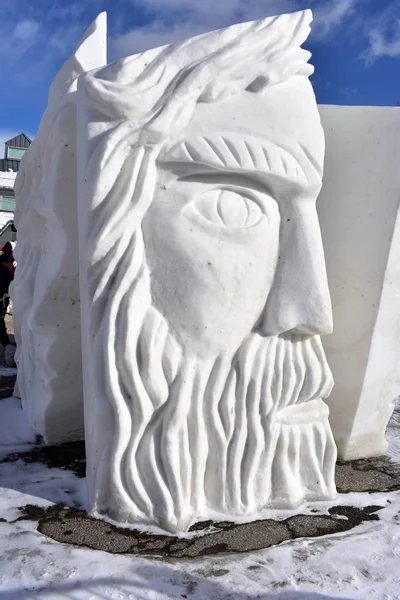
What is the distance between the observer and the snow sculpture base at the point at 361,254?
3.11 metres

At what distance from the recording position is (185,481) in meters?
2.50

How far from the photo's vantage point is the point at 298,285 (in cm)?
266

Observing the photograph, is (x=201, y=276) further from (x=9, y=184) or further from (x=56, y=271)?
(x=9, y=184)

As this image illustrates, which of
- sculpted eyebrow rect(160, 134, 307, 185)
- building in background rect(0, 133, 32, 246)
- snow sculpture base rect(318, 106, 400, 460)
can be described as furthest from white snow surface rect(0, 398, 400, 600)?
building in background rect(0, 133, 32, 246)

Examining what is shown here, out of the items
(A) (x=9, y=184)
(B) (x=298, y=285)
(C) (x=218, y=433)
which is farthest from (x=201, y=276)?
(A) (x=9, y=184)

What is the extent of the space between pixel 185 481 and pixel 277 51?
2.09 meters

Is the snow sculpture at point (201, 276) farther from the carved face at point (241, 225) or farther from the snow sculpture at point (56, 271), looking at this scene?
the snow sculpture at point (56, 271)

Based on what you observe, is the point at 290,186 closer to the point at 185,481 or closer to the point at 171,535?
the point at 185,481

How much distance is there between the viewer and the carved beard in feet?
8.04

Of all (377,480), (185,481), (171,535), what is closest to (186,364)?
(185,481)

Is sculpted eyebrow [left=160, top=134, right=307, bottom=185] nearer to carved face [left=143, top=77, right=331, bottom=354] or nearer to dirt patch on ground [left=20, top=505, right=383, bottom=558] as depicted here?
carved face [left=143, top=77, right=331, bottom=354]

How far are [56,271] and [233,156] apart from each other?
4.68ft

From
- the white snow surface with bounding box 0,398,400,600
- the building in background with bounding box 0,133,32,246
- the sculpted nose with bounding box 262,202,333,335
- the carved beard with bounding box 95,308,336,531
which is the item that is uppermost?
the building in background with bounding box 0,133,32,246

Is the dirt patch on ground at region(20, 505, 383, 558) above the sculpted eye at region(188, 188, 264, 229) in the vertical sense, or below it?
below
